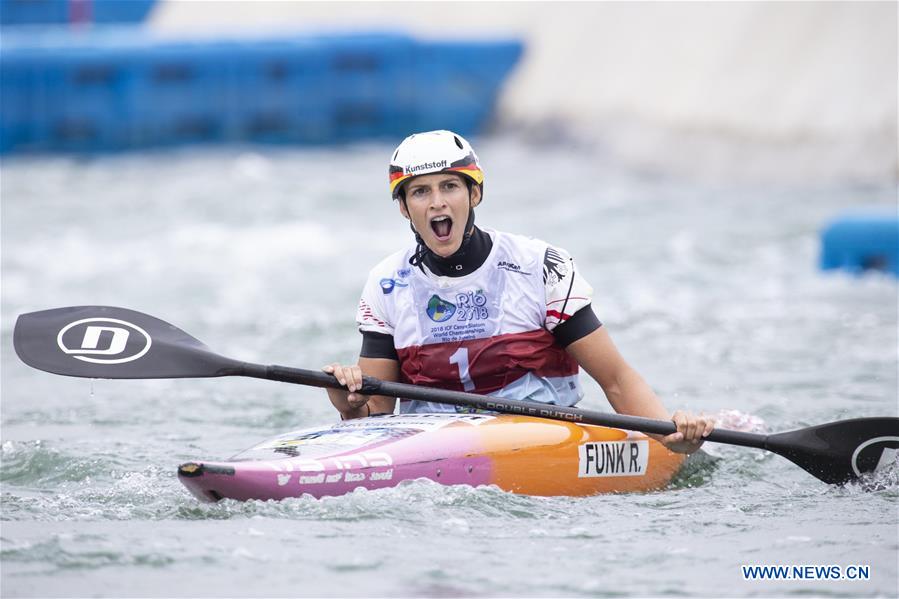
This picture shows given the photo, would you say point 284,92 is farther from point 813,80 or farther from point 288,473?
point 288,473

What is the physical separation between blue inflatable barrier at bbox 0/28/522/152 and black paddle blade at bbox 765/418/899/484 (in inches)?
547

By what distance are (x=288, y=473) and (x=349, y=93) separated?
14688mm

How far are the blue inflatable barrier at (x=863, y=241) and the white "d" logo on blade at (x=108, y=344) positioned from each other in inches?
253

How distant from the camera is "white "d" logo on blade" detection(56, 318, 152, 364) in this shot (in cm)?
531

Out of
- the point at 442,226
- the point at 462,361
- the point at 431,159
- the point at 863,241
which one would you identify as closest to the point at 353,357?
the point at 462,361

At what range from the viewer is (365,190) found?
1578 cm

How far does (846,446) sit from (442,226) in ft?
6.02

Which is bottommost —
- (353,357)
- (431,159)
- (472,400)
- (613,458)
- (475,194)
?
(613,458)

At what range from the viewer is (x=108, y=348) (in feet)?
17.5

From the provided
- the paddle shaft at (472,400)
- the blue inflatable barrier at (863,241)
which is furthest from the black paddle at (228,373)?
the blue inflatable barrier at (863,241)

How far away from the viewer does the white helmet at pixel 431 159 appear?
16.7 ft

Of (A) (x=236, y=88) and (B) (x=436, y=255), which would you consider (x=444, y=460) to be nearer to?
(B) (x=436, y=255)

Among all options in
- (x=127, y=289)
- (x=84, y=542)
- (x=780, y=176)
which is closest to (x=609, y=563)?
(x=84, y=542)

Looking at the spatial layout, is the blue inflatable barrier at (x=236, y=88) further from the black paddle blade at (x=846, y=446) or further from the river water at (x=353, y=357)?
the black paddle blade at (x=846, y=446)
